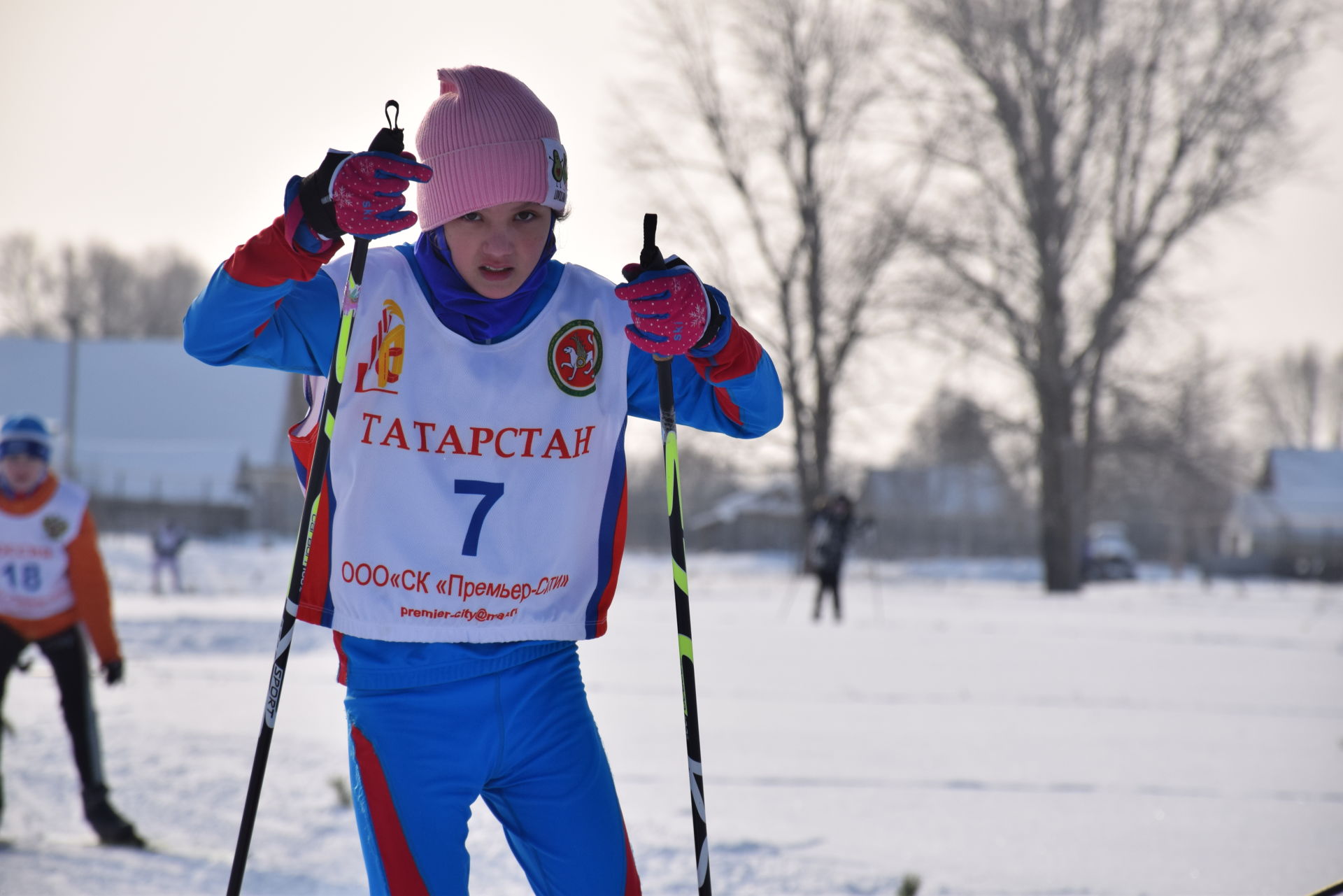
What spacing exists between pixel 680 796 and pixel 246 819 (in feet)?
11.5

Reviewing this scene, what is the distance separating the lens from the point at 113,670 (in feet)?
16.8

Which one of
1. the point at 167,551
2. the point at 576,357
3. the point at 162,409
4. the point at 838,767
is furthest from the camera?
the point at 162,409

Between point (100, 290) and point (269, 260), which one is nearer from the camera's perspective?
point (269, 260)

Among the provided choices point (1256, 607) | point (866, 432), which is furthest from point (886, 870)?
point (866, 432)

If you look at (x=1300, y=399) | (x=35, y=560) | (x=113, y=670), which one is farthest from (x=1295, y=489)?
(x=35, y=560)

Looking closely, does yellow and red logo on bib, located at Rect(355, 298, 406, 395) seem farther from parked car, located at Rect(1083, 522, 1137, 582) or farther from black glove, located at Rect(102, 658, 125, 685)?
parked car, located at Rect(1083, 522, 1137, 582)

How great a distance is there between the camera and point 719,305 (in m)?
2.40

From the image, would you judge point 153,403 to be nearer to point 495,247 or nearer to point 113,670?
point 113,670

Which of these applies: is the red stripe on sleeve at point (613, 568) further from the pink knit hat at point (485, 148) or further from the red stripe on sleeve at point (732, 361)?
the pink knit hat at point (485, 148)

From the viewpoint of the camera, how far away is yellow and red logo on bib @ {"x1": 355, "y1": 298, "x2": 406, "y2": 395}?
7.40 feet

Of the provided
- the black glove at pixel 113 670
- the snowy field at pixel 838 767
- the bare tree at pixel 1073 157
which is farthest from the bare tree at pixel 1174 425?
the black glove at pixel 113 670

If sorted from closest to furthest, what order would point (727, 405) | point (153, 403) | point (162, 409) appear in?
point (727, 405) < point (162, 409) < point (153, 403)

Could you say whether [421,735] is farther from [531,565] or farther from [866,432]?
[866,432]

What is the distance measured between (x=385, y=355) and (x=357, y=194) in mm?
290
